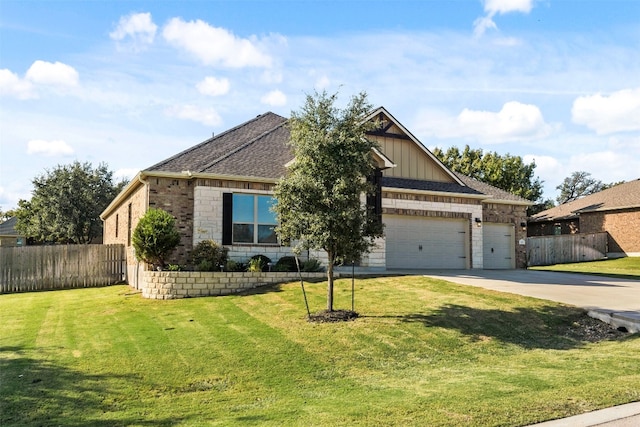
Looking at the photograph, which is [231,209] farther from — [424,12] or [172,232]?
[424,12]

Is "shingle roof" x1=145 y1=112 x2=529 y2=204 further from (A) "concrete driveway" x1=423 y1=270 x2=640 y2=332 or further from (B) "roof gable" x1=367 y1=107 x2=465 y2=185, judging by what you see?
(A) "concrete driveway" x1=423 y1=270 x2=640 y2=332

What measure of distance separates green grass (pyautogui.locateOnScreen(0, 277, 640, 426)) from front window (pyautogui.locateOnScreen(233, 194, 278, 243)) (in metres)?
3.29

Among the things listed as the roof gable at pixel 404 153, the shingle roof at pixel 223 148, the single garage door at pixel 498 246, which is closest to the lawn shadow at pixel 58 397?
the shingle roof at pixel 223 148

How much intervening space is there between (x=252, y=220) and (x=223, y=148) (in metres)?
3.55

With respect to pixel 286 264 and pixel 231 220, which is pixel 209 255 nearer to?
pixel 231 220

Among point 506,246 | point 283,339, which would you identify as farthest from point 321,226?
point 506,246

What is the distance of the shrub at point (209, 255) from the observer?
15.5 m

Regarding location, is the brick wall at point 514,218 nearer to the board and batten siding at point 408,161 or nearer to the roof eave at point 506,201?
the roof eave at point 506,201

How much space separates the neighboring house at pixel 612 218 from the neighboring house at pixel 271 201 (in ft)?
40.6

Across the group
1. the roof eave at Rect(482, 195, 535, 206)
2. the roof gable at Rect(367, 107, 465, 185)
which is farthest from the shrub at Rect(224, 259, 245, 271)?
the roof eave at Rect(482, 195, 535, 206)

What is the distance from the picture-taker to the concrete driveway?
11133 mm

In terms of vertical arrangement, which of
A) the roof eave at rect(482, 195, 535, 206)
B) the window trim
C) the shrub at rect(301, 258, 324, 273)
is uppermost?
the roof eave at rect(482, 195, 535, 206)

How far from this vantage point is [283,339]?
989 cm

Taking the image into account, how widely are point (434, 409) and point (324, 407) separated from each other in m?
1.34
